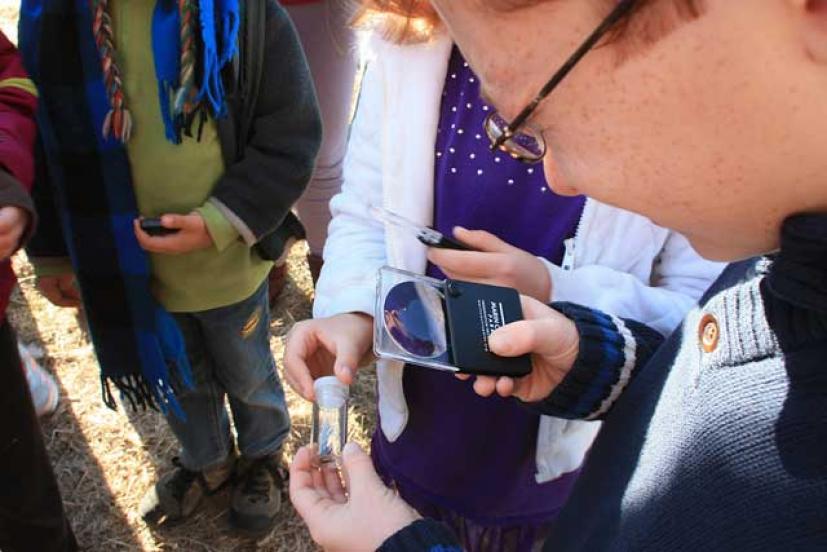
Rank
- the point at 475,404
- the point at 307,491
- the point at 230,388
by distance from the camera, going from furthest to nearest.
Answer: the point at 230,388 < the point at 475,404 < the point at 307,491

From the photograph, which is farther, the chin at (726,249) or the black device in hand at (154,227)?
the black device in hand at (154,227)

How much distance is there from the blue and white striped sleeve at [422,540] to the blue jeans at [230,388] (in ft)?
3.13

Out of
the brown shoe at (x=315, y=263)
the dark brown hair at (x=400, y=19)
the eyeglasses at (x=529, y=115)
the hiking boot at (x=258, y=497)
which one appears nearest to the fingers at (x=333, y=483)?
the eyeglasses at (x=529, y=115)

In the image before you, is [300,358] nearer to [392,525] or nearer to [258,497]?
[392,525]

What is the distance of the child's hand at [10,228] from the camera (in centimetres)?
114

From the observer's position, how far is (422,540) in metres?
0.70

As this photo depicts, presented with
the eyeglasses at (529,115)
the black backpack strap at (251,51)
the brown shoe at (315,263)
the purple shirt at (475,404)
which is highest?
the eyeglasses at (529,115)

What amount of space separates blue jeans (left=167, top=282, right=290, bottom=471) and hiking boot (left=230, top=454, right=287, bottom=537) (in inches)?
1.9

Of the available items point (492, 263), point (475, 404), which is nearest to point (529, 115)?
point (492, 263)

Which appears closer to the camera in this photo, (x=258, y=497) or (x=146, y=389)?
(x=146, y=389)

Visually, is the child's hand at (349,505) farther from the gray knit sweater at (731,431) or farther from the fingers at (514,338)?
the fingers at (514,338)

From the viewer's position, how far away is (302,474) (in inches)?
34.3

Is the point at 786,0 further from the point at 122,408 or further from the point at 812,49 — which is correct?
the point at 122,408

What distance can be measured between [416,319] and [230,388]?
949mm
